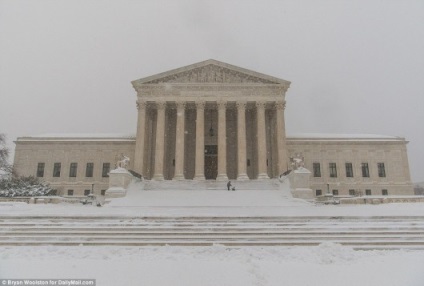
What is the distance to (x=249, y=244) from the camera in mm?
10867

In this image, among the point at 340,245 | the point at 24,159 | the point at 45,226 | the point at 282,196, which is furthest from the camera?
the point at 24,159

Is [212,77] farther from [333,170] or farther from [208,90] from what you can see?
[333,170]

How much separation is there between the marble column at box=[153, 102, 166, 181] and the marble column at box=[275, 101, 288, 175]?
42.6 ft

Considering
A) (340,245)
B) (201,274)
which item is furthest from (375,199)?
(201,274)

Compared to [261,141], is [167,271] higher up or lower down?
lower down

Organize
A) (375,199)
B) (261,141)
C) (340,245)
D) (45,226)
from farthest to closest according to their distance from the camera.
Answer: (261,141) → (375,199) → (45,226) → (340,245)

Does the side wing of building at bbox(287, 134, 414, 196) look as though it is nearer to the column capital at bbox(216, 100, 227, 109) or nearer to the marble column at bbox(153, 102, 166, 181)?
the column capital at bbox(216, 100, 227, 109)

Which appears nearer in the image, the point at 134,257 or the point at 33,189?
the point at 134,257

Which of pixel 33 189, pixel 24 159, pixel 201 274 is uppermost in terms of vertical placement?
pixel 24 159

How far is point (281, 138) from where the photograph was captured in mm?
36281

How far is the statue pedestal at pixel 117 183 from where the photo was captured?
25605mm

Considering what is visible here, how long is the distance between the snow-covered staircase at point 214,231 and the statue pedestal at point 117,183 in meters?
12.2

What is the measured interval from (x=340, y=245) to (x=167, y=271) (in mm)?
5570

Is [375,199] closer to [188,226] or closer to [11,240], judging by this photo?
[188,226]
